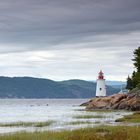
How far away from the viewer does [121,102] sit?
12350cm

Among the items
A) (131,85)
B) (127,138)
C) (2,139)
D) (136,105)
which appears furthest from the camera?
(131,85)

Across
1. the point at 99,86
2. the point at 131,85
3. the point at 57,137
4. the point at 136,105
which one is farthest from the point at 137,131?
the point at 99,86

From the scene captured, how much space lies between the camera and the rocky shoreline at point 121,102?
112 m

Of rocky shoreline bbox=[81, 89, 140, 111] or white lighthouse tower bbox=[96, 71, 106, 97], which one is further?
white lighthouse tower bbox=[96, 71, 106, 97]

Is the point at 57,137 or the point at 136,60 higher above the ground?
the point at 136,60

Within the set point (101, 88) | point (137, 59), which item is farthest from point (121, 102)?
point (101, 88)

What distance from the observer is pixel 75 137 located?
130ft

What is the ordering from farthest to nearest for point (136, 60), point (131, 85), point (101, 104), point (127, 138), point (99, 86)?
1. point (99, 86)
2. point (131, 85)
3. point (136, 60)
4. point (101, 104)
5. point (127, 138)

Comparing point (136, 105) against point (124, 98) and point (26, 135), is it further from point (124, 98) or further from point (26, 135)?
point (26, 135)

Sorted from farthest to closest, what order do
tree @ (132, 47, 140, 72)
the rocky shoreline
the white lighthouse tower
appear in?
the white lighthouse tower
tree @ (132, 47, 140, 72)
the rocky shoreline

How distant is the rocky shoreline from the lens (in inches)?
4421

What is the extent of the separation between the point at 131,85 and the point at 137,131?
11232cm

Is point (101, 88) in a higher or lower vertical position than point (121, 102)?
higher

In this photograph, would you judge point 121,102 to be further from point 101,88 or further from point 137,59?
point 101,88
